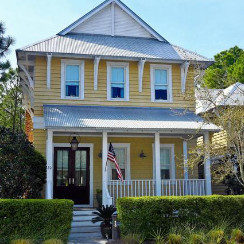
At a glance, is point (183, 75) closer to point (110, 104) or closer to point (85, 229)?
point (110, 104)

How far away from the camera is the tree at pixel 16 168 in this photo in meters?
12.6

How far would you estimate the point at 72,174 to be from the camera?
16.3m

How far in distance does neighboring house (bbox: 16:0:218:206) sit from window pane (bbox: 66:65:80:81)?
0.14 feet

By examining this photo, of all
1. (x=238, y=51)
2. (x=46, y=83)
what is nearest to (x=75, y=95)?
(x=46, y=83)

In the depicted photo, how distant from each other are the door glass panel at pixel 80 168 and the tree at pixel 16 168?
3072mm

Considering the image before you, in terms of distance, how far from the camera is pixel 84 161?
1655 cm

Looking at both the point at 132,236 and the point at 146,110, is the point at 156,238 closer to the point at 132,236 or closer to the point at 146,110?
the point at 132,236

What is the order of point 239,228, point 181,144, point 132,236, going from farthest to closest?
point 181,144
point 239,228
point 132,236

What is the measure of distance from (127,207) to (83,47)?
26.5 feet

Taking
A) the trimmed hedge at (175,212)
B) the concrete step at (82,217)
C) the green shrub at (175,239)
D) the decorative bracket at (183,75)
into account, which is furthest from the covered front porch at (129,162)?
the green shrub at (175,239)

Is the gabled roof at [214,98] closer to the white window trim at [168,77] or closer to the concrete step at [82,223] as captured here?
the white window trim at [168,77]

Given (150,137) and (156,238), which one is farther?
(150,137)

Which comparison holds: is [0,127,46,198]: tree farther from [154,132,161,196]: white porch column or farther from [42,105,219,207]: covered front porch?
[154,132,161,196]: white porch column

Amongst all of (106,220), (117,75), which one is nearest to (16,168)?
(106,220)
